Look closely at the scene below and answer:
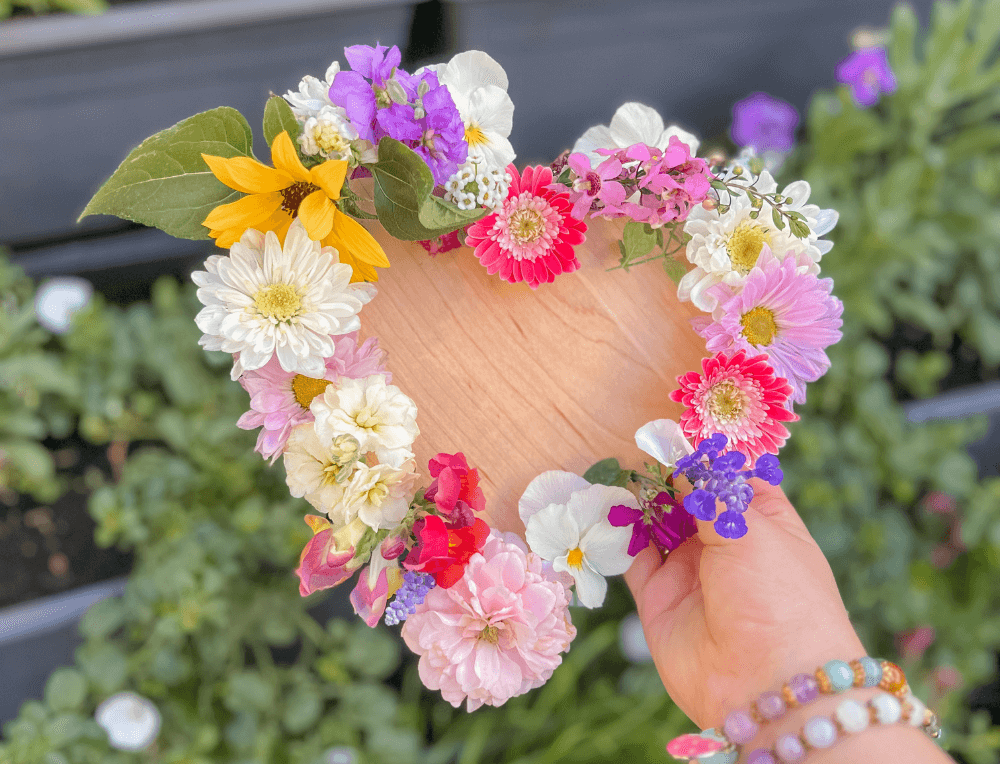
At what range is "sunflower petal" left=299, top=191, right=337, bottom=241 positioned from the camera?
1.50 ft

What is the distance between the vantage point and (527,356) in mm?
585

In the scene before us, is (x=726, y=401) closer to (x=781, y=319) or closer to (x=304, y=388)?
(x=781, y=319)

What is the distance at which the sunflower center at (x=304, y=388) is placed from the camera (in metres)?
0.53

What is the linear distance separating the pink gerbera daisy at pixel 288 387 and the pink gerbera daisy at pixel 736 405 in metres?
0.24

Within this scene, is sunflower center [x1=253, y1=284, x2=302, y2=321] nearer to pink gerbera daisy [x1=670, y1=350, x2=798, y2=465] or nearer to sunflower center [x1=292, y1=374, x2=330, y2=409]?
sunflower center [x1=292, y1=374, x2=330, y2=409]

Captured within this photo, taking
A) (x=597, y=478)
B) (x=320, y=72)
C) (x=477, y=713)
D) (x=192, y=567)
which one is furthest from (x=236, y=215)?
(x=477, y=713)

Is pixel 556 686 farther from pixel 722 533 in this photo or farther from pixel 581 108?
pixel 581 108

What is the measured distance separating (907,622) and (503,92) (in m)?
1.15

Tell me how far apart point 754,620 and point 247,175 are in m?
0.51

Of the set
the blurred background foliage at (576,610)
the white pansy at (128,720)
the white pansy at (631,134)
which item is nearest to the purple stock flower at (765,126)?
the blurred background foliage at (576,610)

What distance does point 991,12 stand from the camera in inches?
45.9

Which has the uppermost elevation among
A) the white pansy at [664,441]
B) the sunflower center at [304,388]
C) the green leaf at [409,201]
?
the green leaf at [409,201]

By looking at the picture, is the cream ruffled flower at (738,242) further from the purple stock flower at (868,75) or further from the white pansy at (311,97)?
the purple stock flower at (868,75)

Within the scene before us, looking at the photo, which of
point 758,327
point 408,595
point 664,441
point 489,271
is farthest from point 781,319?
point 408,595
